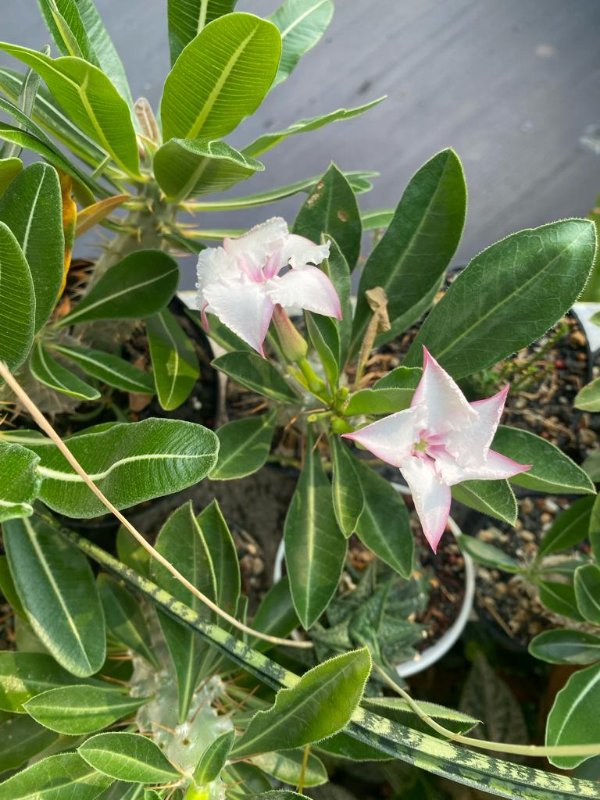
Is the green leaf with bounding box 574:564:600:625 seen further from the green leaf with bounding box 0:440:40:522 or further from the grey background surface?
the grey background surface

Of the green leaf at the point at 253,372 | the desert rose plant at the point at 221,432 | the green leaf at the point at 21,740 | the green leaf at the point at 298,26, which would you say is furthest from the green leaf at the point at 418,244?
the green leaf at the point at 21,740

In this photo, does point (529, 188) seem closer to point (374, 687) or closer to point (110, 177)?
point (110, 177)

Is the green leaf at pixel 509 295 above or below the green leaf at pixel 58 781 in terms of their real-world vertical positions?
above

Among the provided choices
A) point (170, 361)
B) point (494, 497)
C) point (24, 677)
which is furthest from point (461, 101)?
point (24, 677)

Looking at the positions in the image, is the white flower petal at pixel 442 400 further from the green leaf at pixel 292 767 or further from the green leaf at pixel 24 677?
the green leaf at pixel 24 677

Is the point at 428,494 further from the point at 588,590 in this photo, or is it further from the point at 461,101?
the point at 461,101

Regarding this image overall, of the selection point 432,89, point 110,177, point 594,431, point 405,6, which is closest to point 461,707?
point 594,431
